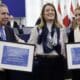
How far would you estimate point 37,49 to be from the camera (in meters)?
3.49

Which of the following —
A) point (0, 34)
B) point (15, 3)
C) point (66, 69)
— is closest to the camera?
point (0, 34)

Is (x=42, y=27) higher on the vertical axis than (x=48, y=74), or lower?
higher

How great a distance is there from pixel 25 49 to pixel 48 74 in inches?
17.0

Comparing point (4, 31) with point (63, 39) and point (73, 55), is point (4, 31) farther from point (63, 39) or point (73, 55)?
point (73, 55)

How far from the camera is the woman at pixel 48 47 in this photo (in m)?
3.46

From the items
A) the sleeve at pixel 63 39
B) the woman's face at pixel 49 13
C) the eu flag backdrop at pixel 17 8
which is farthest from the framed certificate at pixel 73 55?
the eu flag backdrop at pixel 17 8

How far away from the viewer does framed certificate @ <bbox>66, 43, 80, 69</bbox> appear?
3.53 meters

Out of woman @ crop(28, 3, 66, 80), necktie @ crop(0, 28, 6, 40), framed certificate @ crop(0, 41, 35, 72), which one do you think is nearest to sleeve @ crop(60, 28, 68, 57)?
woman @ crop(28, 3, 66, 80)

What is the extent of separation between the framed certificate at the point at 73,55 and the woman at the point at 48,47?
0.29ft

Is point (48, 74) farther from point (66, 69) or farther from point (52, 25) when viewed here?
point (52, 25)

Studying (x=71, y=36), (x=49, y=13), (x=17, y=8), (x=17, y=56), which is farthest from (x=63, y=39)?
(x=17, y=8)

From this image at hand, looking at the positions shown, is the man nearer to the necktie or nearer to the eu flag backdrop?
the necktie

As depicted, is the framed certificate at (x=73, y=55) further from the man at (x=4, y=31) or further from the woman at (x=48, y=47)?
the man at (x=4, y=31)

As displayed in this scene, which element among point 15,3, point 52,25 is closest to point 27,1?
point 15,3
